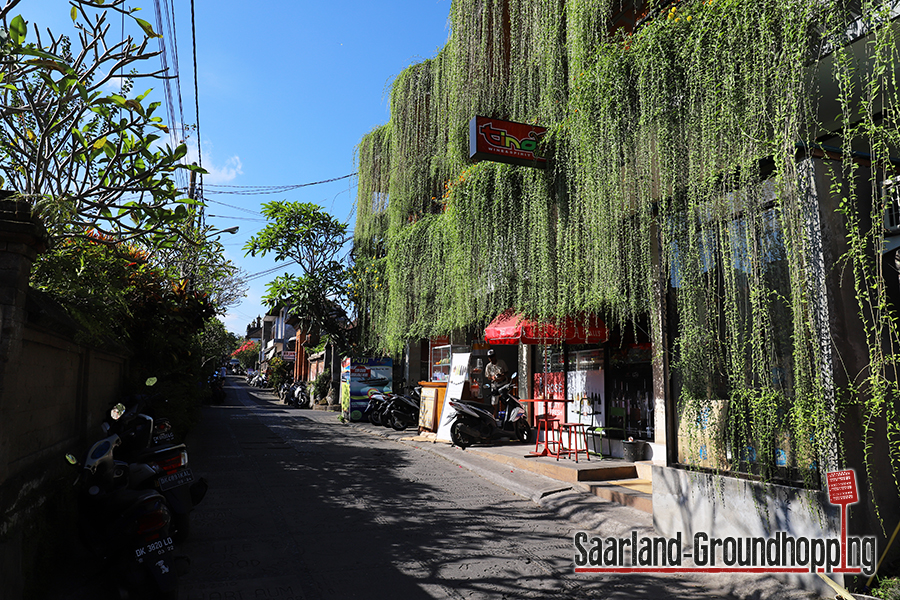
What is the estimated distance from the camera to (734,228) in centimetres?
471

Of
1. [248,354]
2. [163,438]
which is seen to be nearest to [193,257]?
[163,438]

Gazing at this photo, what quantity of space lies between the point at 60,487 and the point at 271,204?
17.6 metres

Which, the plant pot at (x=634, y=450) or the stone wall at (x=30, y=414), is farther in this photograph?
the plant pot at (x=634, y=450)

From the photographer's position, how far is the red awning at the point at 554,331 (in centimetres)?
859

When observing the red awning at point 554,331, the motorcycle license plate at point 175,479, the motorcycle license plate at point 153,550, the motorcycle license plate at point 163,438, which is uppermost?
the red awning at point 554,331

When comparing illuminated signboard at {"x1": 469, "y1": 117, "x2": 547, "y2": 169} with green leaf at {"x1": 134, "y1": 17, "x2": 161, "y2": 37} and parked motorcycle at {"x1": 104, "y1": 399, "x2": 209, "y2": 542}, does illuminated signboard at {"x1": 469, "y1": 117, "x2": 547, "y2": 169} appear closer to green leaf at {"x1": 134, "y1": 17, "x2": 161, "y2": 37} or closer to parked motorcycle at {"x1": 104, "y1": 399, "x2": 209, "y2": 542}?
green leaf at {"x1": 134, "y1": 17, "x2": 161, "y2": 37}

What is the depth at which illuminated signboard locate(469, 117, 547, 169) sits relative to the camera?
749 centimetres

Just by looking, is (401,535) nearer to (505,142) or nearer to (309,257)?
(505,142)

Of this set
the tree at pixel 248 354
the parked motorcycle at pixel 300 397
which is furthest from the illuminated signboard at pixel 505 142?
the tree at pixel 248 354

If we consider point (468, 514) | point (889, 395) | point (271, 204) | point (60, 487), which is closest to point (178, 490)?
point (60, 487)

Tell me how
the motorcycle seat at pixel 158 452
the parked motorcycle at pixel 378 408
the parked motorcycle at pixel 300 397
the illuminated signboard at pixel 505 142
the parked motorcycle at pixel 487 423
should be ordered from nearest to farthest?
the motorcycle seat at pixel 158 452
the illuminated signboard at pixel 505 142
the parked motorcycle at pixel 487 423
the parked motorcycle at pixel 378 408
the parked motorcycle at pixel 300 397

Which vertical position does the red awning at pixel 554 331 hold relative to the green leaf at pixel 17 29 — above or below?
below

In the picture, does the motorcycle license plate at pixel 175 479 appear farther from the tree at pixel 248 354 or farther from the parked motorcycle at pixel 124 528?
the tree at pixel 248 354

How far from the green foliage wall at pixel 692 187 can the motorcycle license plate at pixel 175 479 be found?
455cm
